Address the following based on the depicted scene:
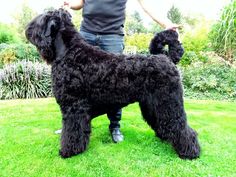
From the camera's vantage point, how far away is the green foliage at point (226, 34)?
8.55 m

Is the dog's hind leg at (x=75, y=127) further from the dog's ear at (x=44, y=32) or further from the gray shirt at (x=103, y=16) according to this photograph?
the gray shirt at (x=103, y=16)

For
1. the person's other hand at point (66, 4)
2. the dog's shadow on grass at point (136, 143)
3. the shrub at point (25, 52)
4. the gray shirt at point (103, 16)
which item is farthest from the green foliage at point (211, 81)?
the person's other hand at point (66, 4)

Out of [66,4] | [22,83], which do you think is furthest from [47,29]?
[22,83]

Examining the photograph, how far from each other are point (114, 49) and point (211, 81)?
5.83m

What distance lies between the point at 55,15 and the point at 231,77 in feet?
23.8

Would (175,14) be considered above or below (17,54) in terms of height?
above

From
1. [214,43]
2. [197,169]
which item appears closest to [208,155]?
[197,169]

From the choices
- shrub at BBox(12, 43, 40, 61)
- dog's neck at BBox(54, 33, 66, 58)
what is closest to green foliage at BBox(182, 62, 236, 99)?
shrub at BBox(12, 43, 40, 61)

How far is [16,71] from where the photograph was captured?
356 inches

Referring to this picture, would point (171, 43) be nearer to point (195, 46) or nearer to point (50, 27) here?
point (50, 27)

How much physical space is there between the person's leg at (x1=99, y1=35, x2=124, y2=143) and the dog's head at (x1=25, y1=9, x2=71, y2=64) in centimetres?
68

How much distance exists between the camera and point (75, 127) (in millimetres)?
3688

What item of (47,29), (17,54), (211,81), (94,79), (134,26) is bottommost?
(134,26)

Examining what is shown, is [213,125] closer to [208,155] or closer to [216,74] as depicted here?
[208,155]
